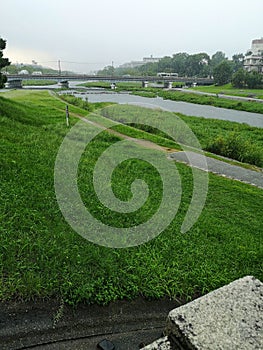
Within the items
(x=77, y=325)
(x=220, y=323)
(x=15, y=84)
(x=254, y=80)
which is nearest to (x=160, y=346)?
(x=220, y=323)

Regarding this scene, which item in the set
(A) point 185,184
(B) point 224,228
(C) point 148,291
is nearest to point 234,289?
(C) point 148,291

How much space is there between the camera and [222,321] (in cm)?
180

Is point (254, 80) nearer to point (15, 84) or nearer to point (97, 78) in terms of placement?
point (97, 78)

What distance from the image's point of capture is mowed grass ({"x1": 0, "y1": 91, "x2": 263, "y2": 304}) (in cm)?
289

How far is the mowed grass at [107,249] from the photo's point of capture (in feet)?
9.50

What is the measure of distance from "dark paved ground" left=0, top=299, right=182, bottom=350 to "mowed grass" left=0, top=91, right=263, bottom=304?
0.36ft

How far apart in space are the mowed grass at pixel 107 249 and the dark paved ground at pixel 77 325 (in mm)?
111

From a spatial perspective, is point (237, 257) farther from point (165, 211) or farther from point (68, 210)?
point (68, 210)

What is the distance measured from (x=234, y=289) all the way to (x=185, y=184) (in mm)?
4131

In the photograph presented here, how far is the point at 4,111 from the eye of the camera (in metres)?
10.2

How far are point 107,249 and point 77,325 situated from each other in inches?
43.0

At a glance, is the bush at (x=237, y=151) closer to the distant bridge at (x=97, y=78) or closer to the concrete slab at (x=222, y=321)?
the concrete slab at (x=222, y=321)

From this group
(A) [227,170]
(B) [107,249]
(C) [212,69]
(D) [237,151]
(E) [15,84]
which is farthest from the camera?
(C) [212,69]

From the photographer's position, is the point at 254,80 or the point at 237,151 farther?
the point at 254,80
